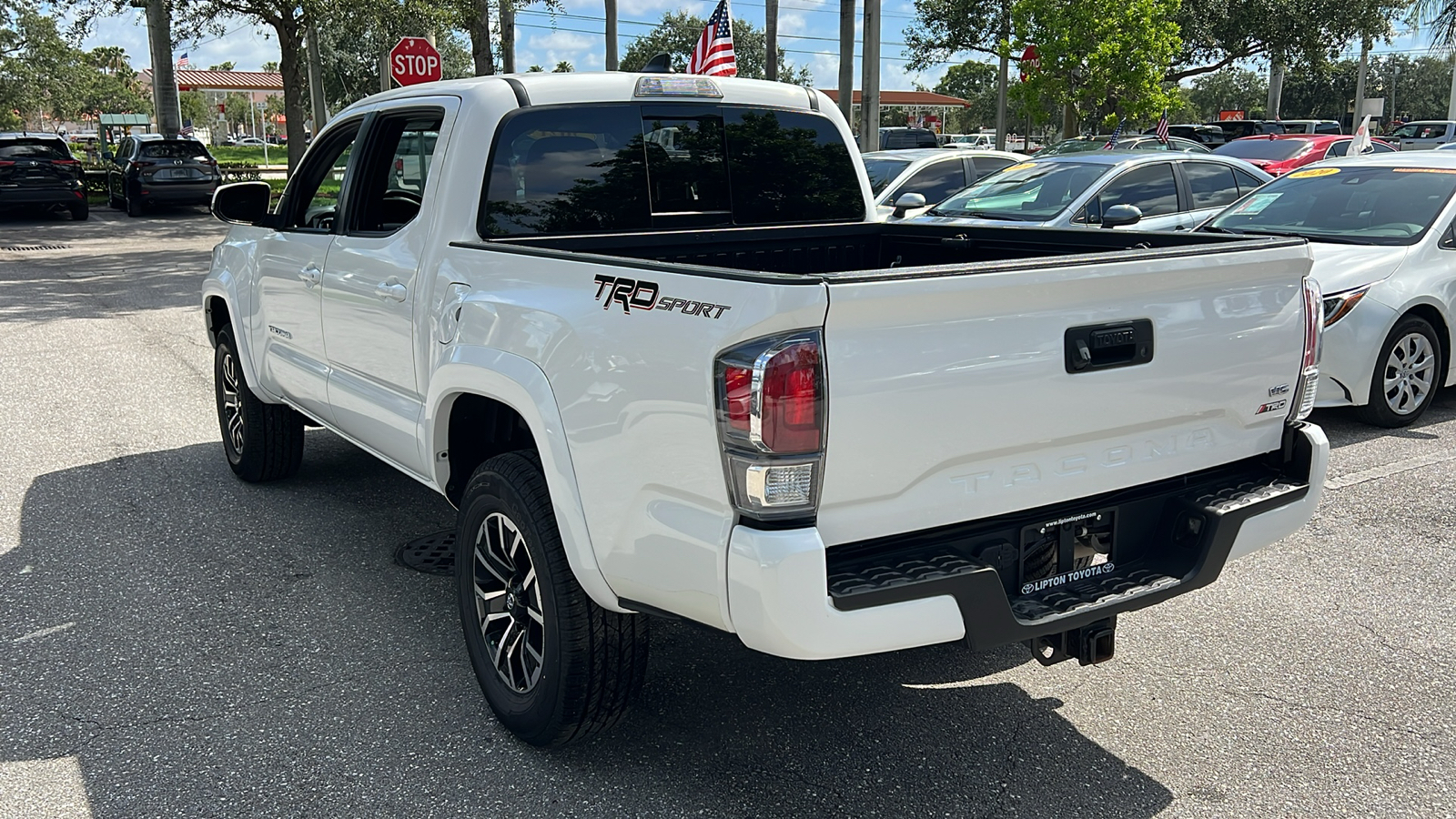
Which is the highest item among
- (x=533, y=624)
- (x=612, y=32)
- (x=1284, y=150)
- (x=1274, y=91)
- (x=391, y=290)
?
(x=612, y=32)

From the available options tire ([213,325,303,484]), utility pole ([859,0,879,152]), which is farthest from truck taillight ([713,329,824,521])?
utility pole ([859,0,879,152])

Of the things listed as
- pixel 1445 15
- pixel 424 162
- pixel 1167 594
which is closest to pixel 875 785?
pixel 1167 594

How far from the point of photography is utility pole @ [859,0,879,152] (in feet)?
73.5

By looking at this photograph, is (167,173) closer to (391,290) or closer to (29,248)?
(29,248)

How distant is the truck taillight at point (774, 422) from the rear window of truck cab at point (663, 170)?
1.75m

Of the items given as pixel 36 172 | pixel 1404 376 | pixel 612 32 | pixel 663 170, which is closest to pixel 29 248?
pixel 36 172

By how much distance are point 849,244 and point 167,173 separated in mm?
24421

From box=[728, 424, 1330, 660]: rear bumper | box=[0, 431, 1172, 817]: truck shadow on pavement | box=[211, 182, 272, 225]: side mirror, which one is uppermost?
box=[211, 182, 272, 225]: side mirror

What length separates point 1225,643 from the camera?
4.25 m

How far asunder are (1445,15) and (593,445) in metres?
33.8

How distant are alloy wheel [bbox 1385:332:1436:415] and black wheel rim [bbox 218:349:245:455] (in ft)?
21.7

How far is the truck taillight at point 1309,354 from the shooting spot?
3445mm

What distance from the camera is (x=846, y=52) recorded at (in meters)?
23.8

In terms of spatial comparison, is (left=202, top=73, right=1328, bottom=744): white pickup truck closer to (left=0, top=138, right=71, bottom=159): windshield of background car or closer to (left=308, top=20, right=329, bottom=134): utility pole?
(left=0, top=138, right=71, bottom=159): windshield of background car
